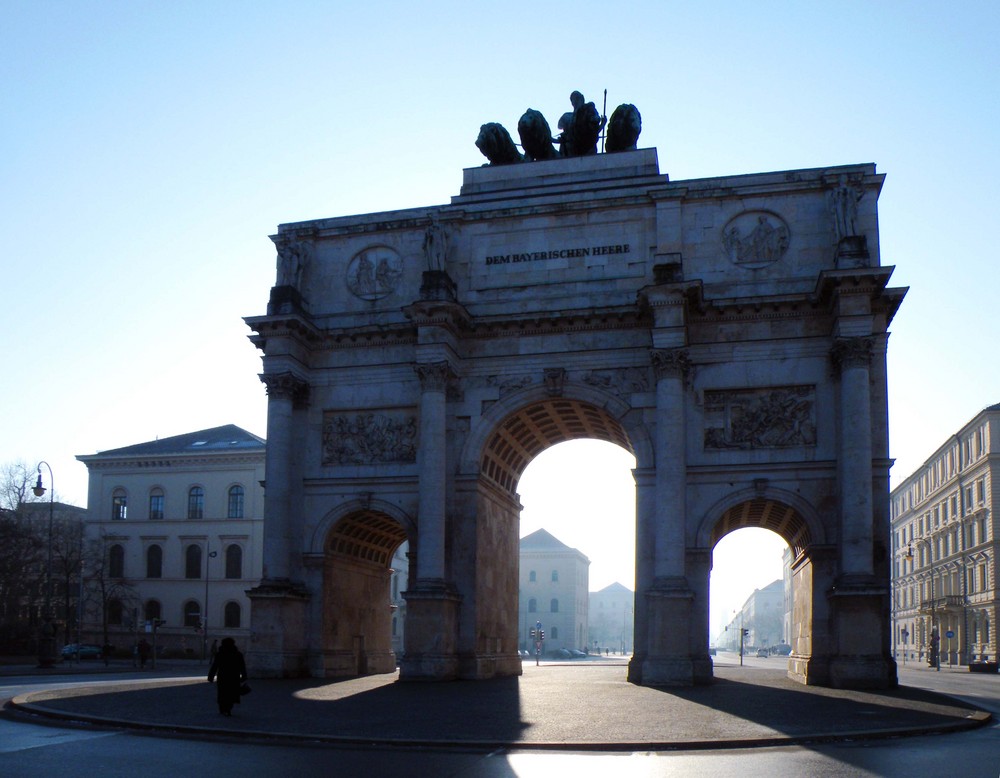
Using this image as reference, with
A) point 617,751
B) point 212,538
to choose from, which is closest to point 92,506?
point 212,538

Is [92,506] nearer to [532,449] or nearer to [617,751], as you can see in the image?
[532,449]

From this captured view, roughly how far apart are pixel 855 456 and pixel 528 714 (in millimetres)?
14374

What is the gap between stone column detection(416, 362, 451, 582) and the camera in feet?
107

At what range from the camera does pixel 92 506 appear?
72.6 meters

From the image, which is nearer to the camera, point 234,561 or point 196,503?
point 234,561

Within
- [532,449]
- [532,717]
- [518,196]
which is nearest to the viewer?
[532,717]

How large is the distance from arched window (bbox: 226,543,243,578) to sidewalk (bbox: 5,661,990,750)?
4074 cm

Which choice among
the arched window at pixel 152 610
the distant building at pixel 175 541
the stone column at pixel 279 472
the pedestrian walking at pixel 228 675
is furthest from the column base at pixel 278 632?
the arched window at pixel 152 610

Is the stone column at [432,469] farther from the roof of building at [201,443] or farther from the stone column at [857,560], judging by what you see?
the roof of building at [201,443]

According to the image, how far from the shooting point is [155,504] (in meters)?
71.1

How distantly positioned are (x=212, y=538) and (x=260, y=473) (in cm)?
509

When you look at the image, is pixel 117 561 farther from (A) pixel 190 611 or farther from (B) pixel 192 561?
(A) pixel 190 611

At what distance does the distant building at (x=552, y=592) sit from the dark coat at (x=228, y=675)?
109588 millimetres

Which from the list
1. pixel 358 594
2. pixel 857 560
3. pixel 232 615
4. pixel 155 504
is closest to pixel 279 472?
pixel 358 594
